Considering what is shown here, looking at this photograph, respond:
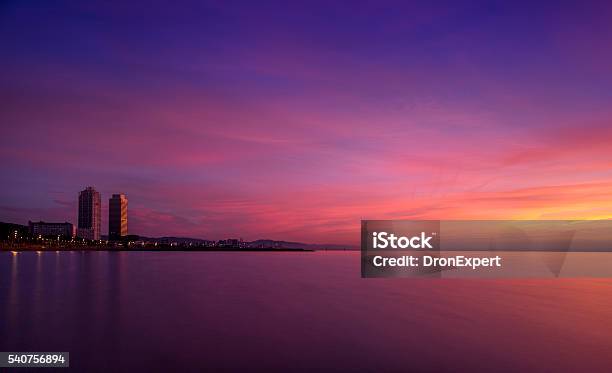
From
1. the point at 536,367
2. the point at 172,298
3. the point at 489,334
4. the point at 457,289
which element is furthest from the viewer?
the point at 457,289

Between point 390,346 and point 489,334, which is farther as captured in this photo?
point 489,334

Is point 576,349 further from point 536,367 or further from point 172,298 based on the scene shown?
point 172,298

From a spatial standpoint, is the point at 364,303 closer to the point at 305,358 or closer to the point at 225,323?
the point at 225,323

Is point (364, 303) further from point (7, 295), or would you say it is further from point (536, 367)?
point (7, 295)

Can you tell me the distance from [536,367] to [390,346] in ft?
22.4

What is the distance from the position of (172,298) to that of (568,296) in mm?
43046

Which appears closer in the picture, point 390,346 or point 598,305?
point 390,346

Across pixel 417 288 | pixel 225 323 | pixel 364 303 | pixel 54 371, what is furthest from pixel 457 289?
pixel 54 371

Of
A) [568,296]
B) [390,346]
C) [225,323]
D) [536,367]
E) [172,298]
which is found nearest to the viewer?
[536,367]

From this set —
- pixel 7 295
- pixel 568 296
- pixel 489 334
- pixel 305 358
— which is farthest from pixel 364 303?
pixel 7 295

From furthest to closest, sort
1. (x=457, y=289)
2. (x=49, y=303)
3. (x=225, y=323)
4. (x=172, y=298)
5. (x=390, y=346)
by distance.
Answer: (x=457, y=289) → (x=172, y=298) → (x=49, y=303) → (x=225, y=323) → (x=390, y=346)

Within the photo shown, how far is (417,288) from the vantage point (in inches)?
2318

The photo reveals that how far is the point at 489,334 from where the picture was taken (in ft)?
91.6

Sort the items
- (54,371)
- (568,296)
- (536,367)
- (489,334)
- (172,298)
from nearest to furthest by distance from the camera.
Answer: (54,371) → (536,367) → (489,334) → (172,298) → (568,296)
